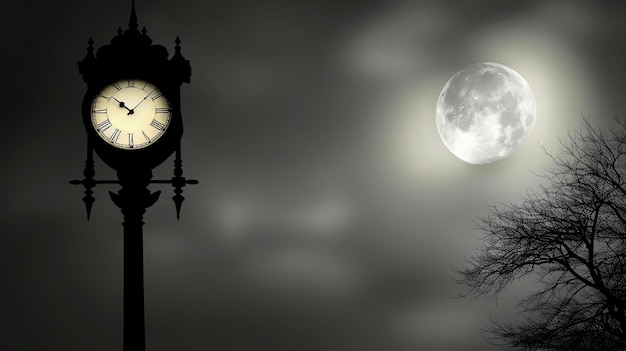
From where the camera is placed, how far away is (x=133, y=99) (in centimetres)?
702

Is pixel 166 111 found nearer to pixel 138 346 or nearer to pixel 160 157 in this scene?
pixel 160 157

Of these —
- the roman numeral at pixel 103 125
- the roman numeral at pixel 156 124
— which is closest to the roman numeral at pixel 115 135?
the roman numeral at pixel 103 125

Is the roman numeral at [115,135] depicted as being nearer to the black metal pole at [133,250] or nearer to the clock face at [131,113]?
the clock face at [131,113]

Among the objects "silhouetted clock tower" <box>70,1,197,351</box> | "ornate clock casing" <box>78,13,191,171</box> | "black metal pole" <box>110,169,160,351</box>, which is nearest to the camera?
"black metal pole" <box>110,169,160,351</box>

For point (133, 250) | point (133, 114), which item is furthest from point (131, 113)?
point (133, 250)

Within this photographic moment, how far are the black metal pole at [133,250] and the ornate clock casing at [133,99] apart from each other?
30cm

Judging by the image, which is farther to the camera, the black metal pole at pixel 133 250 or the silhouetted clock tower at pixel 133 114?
the silhouetted clock tower at pixel 133 114

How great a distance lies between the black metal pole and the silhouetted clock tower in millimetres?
12

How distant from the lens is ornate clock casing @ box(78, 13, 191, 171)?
682 cm

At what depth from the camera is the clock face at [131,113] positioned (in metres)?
6.83

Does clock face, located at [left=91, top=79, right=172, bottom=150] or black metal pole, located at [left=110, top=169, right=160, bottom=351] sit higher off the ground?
clock face, located at [left=91, top=79, right=172, bottom=150]

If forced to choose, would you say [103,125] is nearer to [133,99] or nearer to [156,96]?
[133,99]

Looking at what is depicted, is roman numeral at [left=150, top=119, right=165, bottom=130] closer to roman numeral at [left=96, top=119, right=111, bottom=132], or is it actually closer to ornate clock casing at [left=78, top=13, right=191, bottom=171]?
ornate clock casing at [left=78, top=13, right=191, bottom=171]

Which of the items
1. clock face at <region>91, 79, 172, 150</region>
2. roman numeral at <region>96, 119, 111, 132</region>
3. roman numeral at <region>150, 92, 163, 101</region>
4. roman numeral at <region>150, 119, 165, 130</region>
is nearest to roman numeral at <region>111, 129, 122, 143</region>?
clock face at <region>91, 79, 172, 150</region>
